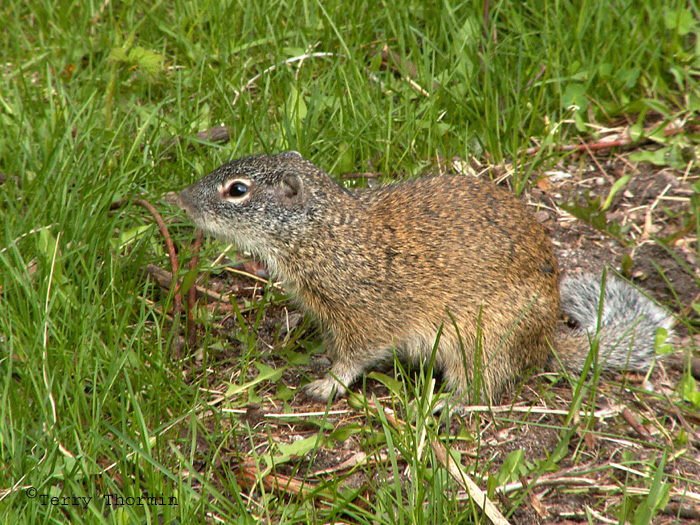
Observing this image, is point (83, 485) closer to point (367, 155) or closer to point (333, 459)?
point (333, 459)

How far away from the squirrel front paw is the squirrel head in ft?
2.19

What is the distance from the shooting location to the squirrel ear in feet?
12.3

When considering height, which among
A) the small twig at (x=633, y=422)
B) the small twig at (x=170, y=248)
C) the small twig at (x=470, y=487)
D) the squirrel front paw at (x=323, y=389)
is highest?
the small twig at (x=170, y=248)

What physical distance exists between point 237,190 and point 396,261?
902mm

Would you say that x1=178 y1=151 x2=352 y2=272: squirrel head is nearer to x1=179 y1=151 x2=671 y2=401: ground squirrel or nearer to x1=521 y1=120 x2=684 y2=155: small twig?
x1=179 y1=151 x2=671 y2=401: ground squirrel

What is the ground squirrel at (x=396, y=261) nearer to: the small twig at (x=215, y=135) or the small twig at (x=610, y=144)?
the small twig at (x=215, y=135)

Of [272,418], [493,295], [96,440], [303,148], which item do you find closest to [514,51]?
[303,148]

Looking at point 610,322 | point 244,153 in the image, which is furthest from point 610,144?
point 244,153

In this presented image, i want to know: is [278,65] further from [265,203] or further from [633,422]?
[633,422]

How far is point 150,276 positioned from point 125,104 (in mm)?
1587

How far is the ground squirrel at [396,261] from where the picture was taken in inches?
149

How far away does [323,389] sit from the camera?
391 cm

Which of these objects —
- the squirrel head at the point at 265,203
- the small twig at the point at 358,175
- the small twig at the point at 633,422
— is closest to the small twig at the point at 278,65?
the small twig at the point at 358,175

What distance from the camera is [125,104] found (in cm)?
517
